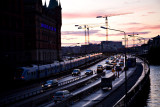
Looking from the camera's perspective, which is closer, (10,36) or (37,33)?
(10,36)

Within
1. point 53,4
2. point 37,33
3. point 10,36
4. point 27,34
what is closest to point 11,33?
point 10,36

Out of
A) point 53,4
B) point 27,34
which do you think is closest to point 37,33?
point 27,34

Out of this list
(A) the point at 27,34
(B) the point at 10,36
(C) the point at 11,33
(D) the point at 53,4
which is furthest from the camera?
(D) the point at 53,4

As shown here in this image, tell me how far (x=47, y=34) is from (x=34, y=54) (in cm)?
1894

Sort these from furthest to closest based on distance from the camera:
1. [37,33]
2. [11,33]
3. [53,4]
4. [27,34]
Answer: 1. [53,4]
2. [37,33]
3. [27,34]
4. [11,33]

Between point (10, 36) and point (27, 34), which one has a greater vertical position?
point (27, 34)

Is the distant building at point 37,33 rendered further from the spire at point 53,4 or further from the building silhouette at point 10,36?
the spire at point 53,4

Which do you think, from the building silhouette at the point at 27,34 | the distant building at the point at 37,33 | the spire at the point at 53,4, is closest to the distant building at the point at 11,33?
the building silhouette at the point at 27,34

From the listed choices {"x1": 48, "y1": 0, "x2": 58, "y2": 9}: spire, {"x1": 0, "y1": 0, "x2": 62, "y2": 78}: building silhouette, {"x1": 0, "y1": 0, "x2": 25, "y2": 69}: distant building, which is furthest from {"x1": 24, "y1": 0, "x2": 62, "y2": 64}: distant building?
{"x1": 48, "y1": 0, "x2": 58, "y2": 9}: spire

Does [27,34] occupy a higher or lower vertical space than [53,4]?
lower

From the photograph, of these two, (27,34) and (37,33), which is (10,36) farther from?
(37,33)

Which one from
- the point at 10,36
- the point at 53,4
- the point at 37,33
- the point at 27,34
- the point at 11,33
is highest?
the point at 53,4

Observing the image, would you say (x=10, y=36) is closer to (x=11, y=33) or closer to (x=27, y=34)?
(x=11, y=33)

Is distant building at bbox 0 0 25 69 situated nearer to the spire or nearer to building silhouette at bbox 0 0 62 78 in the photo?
building silhouette at bbox 0 0 62 78
